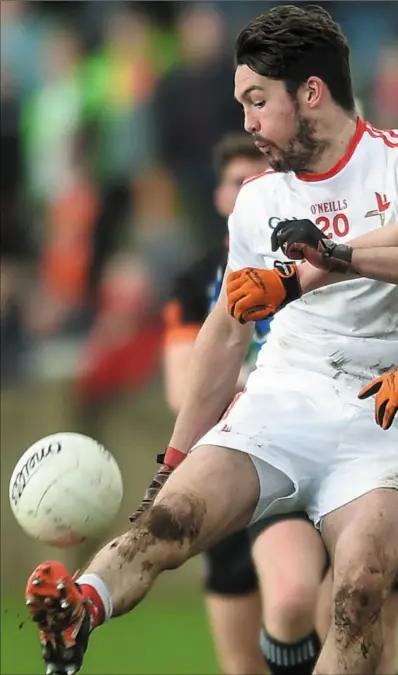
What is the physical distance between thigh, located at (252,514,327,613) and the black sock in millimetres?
206

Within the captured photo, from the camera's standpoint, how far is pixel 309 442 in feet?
12.7

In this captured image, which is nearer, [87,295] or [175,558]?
[175,558]

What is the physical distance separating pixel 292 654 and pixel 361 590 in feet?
4.71

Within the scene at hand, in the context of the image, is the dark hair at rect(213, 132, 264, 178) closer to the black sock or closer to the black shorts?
the black shorts

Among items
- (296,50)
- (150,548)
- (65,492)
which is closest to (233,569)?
(65,492)

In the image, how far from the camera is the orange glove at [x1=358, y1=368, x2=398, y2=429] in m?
3.61

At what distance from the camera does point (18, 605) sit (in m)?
7.27

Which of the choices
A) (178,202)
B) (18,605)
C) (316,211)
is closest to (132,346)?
(178,202)

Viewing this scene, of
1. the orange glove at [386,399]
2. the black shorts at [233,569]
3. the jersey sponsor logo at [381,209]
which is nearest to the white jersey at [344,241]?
the jersey sponsor logo at [381,209]

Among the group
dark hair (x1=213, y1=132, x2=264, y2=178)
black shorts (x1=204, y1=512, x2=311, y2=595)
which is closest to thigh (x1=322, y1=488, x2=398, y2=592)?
black shorts (x1=204, y1=512, x2=311, y2=595)

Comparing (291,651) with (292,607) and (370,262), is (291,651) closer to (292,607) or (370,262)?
(292,607)

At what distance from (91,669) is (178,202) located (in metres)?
3.24

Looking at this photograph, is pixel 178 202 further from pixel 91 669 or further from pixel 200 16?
pixel 91 669

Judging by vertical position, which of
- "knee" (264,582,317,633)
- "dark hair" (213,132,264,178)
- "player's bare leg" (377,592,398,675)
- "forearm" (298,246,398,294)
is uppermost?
"forearm" (298,246,398,294)
